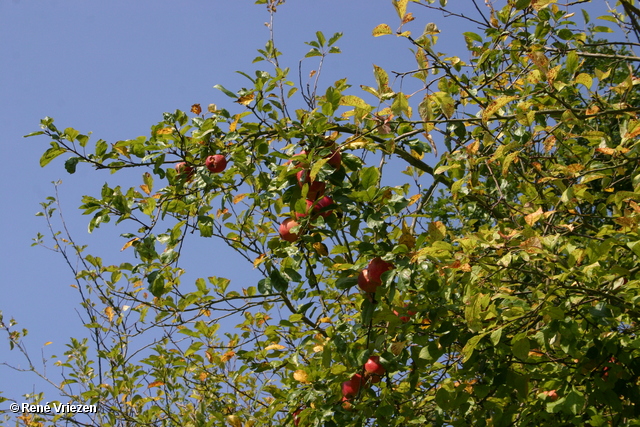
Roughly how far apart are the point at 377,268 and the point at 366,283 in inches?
3.0

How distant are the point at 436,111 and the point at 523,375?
117 centimetres

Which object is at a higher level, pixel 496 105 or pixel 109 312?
pixel 109 312

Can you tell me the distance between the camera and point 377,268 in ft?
6.28

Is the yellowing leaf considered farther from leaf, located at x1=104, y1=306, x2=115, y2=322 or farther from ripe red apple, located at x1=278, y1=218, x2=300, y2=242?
leaf, located at x1=104, y1=306, x2=115, y2=322

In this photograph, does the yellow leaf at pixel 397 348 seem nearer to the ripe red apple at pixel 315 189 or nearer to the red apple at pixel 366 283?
the red apple at pixel 366 283

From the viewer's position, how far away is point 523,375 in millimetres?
2145

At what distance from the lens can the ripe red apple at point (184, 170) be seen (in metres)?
2.34

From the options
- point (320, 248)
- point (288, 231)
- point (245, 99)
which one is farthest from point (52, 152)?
point (320, 248)

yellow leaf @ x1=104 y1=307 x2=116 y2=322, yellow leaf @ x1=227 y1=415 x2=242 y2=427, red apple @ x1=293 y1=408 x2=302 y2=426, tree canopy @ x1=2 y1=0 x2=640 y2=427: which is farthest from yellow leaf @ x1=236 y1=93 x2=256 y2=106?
yellow leaf @ x1=104 y1=307 x2=116 y2=322

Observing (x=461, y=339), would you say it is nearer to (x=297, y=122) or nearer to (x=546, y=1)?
(x=297, y=122)

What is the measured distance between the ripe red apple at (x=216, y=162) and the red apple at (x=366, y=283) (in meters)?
0.70

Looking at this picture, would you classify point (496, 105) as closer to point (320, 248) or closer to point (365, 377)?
point (320, 248)

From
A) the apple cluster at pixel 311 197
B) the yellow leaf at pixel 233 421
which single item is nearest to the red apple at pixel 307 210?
the apple cluster at pixel 311 197

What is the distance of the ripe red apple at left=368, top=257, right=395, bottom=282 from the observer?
6.28 ft
